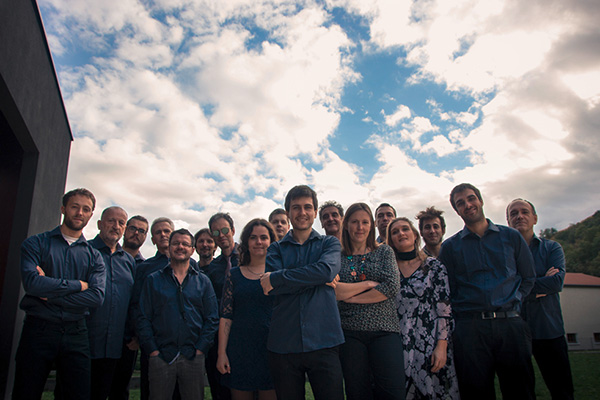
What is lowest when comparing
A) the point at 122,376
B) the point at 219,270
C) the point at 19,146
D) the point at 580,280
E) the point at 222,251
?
the point at 122,376

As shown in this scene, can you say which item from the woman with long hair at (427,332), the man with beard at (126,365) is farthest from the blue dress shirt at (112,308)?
the woman with long hair at (427,332)

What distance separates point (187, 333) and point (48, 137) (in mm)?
4493

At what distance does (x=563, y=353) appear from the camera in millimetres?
4258

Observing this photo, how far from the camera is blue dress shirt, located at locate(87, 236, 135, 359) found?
3840 mm

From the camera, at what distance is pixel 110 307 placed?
3990mm

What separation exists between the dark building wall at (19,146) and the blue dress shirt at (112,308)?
5.44 feet

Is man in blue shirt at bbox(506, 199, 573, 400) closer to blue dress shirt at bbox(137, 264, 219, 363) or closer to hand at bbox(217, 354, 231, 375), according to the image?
hand at bbox(217, 354, 231, 375)

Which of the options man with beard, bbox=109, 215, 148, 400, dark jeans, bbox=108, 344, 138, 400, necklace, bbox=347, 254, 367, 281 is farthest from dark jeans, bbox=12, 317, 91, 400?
necklace, bbox=347, 254, 367, 281

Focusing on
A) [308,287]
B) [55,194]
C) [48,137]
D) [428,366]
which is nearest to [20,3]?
[48,137]

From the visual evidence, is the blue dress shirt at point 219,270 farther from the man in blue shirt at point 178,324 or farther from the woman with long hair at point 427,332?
the woman with long hair at point 427,332

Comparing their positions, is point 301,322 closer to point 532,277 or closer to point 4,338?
point 532,277

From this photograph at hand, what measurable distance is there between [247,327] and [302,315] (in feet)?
3.00

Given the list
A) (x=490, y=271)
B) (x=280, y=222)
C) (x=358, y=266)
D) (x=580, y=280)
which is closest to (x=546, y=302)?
(x=490, y=271)

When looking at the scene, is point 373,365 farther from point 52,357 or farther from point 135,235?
point 135,235
